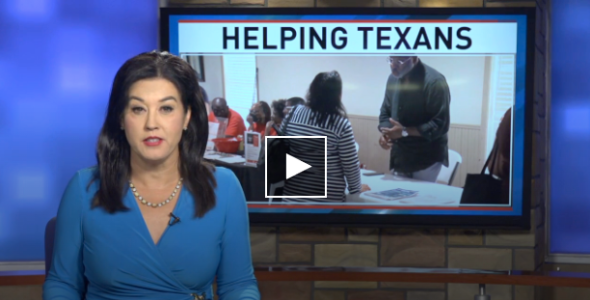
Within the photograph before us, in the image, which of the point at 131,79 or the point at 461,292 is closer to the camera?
the point at 131,79

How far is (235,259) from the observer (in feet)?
4.58

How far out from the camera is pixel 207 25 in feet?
11.0

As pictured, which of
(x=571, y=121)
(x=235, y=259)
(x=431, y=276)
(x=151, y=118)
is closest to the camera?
(x=151, y=118)

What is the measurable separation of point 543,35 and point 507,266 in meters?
1.24

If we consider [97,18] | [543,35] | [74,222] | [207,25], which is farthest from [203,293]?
[543,35]

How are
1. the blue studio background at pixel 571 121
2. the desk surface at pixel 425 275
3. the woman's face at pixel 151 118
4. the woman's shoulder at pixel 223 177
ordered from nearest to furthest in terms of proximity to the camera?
the woman's face at pixel 151 118 < the woman's shoulder at pixel 223 177 < the desk surface at pixel 425 275 < the blue studio background at pixel 571 121

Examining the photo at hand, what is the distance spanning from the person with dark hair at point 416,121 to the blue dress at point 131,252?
2065mm

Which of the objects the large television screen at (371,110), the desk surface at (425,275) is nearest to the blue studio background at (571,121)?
the large television screen at (371,110)

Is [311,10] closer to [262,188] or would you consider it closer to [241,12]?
[241,12]

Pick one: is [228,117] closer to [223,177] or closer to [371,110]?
[371,110]

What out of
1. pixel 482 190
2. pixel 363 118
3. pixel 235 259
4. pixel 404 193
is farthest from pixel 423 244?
pixel 235 259

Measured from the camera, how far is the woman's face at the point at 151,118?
1.29m

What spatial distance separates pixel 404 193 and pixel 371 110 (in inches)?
18.2
